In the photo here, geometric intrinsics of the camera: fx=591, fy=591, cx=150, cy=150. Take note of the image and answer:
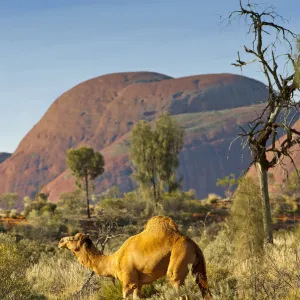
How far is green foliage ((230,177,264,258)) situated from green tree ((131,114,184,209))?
2859 centimetres

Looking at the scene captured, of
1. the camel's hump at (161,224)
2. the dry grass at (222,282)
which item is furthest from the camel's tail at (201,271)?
the camel's hump at (161,224)

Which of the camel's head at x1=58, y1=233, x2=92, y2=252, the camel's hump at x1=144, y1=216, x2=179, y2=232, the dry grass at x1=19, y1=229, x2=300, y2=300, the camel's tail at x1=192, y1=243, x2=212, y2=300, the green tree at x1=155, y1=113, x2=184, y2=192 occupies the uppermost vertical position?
the green tree at x1=155, y1=113, x2=184, y2=192

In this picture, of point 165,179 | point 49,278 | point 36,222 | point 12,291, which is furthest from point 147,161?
point 12,291

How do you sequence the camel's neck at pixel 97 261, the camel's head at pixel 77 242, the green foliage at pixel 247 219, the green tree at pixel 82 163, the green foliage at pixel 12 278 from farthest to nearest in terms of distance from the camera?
1. the green tree at pixel 82 163
2. the green foliage at pixel 247 219
3. the green foliage at pixel 12 278
4. the camel's head at pixel 77 242
5. the camel's neck at pixel 97 261

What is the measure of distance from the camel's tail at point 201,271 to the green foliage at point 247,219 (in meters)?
6.76

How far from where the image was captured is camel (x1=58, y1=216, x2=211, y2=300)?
26.4 feet

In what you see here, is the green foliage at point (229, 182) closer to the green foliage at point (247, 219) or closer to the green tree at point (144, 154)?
the green foliage at point (247, 219)

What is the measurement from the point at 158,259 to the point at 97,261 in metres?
1.24

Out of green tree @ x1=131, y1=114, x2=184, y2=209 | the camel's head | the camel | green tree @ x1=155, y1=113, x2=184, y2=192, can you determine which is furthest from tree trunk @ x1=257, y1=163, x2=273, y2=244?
green tree @ x1=155, y1=113, x2=184, y2=192

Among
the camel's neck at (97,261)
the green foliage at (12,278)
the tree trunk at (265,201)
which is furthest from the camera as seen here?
the tree trunk at (265,201)

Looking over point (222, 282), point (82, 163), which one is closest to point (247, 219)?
point (222, 282)

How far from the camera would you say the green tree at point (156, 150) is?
151 ft

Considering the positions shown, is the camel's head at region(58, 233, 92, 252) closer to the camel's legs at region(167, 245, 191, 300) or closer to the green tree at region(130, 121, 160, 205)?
the camel's legs at region(167, 245, 191, 300)

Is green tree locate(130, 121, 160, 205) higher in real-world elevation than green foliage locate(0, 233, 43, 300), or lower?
higher
